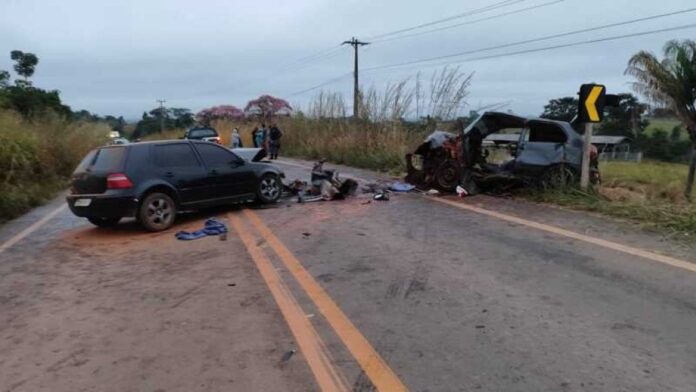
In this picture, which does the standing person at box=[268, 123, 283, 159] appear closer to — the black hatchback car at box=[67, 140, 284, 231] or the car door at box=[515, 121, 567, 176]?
the black hatchback car at box=[67, 140, 284, 231]

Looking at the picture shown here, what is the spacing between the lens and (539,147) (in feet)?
40.1

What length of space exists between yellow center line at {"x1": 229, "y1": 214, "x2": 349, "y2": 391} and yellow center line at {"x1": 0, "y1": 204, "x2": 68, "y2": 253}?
4314mm

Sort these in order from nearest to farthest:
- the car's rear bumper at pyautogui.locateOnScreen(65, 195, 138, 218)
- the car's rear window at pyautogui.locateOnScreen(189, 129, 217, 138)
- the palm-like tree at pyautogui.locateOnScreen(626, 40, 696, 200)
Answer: the car's rear bumper at pyautogui.locateOnScreen(65, 195, 138, 218), the palm-like tree at pyautogui.locateOnScreen(626, 40, 696, 200), the car's rear window at pyautogui.locateOnScreen(189, 129, 217, 138)

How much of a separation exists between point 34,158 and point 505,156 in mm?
13463

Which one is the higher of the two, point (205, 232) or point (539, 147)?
point (539, 147)

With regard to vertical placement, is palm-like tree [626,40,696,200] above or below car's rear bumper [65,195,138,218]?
above

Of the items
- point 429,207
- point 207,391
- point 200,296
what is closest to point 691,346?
point 207,391

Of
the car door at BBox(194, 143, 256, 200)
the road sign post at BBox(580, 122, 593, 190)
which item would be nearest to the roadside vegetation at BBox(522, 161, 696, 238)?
the road sign post at BBox(580, 122, 593, 190)

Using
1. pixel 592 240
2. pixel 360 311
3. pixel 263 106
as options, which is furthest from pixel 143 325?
pixel 263 106

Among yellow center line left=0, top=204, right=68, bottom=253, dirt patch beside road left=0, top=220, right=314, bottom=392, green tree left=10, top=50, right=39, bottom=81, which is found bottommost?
yellow center line left=0, top=204, right=68, bottom=253

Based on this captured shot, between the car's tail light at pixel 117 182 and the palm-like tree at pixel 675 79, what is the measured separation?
61.9ft

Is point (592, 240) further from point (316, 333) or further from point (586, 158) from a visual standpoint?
point (316, 333)

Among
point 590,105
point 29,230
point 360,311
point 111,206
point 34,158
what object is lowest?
point 29,230

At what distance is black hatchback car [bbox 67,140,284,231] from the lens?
9.89m
